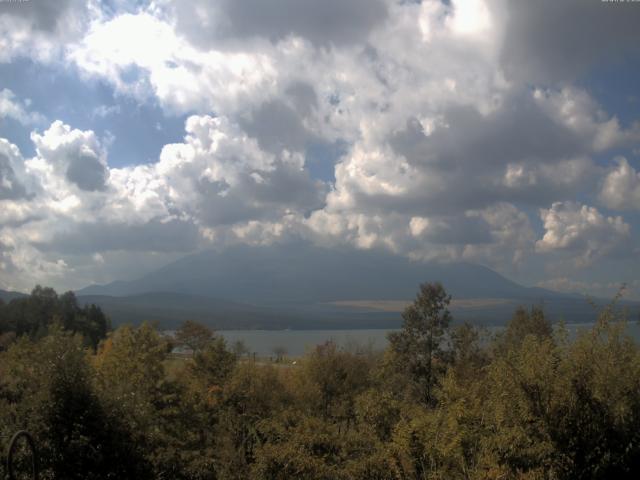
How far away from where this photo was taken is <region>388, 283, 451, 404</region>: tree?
1510 inches

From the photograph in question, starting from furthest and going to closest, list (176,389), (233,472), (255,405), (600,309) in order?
1. (255,405)
2. (176,389)
3. (233,472)
4. (600,309)

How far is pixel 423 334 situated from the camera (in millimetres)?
39344

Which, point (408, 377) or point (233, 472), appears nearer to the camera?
point (233, 472)

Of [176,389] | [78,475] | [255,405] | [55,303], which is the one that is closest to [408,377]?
[255,405]

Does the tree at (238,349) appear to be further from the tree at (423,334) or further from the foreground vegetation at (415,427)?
the foreground vegetation at (415,427)

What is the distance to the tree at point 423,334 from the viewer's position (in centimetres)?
3834

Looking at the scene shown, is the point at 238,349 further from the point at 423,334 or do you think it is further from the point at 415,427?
the point at 415,427

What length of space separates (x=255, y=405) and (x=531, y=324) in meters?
22.0

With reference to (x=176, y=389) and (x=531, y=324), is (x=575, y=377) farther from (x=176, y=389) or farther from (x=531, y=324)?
(x=531, y=324)

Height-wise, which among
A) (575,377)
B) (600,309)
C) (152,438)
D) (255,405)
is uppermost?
(600,309)

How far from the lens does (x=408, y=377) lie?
37438mm

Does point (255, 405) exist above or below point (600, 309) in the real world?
below

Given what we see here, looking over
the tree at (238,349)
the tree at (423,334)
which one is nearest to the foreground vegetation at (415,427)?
the tree at (423,334)

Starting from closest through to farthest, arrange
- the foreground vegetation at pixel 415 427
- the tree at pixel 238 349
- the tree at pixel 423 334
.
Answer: the foreground vegetation at pixel 415 427 < the tree at pixel 423 334 < the tree at pixel 238 349
